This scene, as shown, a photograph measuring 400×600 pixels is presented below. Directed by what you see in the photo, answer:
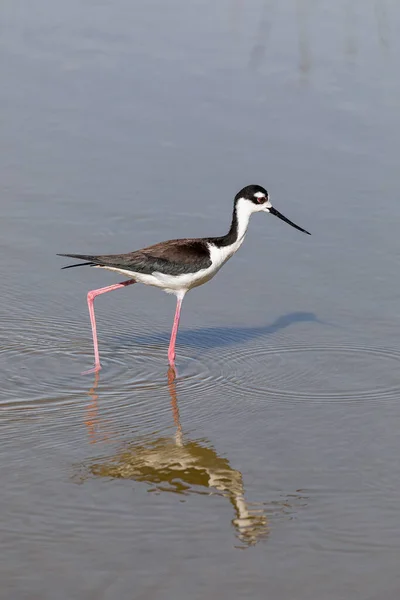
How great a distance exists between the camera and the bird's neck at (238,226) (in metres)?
7.67

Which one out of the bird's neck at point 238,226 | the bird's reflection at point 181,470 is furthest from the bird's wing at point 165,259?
the bird's reflection at point 181,470

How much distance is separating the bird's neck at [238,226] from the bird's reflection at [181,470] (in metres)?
1.89

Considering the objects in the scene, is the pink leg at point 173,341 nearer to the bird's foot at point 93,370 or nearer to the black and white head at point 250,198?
the bird's foot at point 93,370

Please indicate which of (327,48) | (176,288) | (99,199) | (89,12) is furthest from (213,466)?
(89,12)

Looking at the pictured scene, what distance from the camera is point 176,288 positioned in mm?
7500

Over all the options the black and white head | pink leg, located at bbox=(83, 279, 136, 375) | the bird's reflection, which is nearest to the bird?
pink leg, located at bbox=(83, 279, 136, 375)

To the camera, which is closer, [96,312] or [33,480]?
[33,480]

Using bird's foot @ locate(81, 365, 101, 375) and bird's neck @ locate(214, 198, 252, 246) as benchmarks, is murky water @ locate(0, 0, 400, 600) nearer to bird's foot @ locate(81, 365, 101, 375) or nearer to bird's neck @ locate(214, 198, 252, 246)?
bird's foot @ locate(81, 365, 101, 375)

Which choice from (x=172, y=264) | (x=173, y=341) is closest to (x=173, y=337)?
(x=173, y=341)

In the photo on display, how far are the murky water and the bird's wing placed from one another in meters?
A: 0.45

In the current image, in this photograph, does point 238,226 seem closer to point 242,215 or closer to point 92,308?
point 242,215

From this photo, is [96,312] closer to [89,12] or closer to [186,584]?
[186,584]

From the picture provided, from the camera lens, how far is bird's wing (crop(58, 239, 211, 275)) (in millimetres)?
7273

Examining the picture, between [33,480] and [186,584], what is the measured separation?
1137mm
